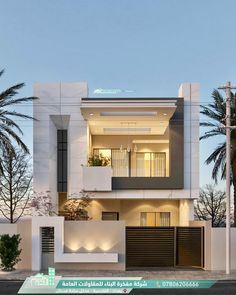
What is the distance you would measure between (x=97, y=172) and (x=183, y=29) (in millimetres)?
9701

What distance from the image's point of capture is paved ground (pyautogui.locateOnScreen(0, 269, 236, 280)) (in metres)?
19.5

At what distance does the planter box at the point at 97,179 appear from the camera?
26531 millimetres

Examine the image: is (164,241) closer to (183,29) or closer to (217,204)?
(183,29)

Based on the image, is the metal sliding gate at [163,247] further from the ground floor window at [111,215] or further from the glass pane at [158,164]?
the ground floor window at [111,215]

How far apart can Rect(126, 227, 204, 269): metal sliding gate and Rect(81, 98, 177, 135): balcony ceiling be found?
24.0 ft

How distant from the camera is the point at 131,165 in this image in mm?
29281

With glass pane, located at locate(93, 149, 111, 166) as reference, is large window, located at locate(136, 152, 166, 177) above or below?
below

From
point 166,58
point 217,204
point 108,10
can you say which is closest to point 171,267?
point 166,58

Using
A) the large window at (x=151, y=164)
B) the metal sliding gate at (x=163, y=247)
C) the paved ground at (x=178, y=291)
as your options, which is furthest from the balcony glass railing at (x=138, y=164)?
the paved ground at (x=178, y=291)

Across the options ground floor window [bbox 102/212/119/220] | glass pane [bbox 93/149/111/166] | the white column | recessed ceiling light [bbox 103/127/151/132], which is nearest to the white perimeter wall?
the white column

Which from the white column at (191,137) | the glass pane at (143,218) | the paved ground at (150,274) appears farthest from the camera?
the glass pane at (143,218)

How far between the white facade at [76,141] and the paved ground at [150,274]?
6660mm

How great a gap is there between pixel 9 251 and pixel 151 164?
469 inches

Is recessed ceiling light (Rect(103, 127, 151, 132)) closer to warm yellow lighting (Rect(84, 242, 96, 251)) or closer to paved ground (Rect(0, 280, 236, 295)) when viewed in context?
warm yellow lighting (Rect(84, 242, 96, 251))
